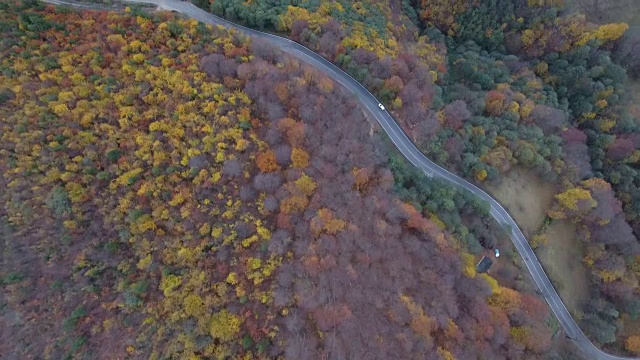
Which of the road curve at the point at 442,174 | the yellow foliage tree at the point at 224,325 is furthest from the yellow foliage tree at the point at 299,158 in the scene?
the yellow foliage tree at the point at 224,325

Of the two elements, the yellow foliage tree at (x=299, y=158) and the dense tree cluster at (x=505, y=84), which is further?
the dense tree cluster at (x=505, y=84)

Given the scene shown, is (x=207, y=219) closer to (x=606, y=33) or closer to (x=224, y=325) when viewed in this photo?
(x=224, y=325)

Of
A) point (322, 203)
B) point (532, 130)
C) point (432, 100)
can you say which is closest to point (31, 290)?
point (322, 203)

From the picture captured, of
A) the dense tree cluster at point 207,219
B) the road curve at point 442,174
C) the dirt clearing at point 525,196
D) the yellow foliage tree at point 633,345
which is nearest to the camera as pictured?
the dense tree cluster at point 207,219

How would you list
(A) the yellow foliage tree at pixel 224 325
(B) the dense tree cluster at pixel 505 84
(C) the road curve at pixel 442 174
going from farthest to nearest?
(B) the dense tree cluster at pixel 505 84 < (C) the road curve at pixel 442 174 < (A) the yellow foliage tree at pixel 224 325

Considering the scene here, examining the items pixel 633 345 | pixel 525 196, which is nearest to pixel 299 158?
pixel 525 196

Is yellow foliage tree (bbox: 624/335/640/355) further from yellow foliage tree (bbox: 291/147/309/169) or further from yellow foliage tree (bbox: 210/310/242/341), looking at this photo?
yellow foliage tree (bbox: 210/310/242/341)

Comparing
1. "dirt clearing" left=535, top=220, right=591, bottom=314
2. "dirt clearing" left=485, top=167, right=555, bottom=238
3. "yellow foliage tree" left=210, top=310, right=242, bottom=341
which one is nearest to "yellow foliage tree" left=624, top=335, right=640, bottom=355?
"dirt clearing" left=535, top=220, right=591, bottom=314

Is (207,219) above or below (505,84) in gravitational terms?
below

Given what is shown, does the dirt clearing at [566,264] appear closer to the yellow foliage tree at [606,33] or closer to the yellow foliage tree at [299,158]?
the yellow foliage tree at [606,33]
